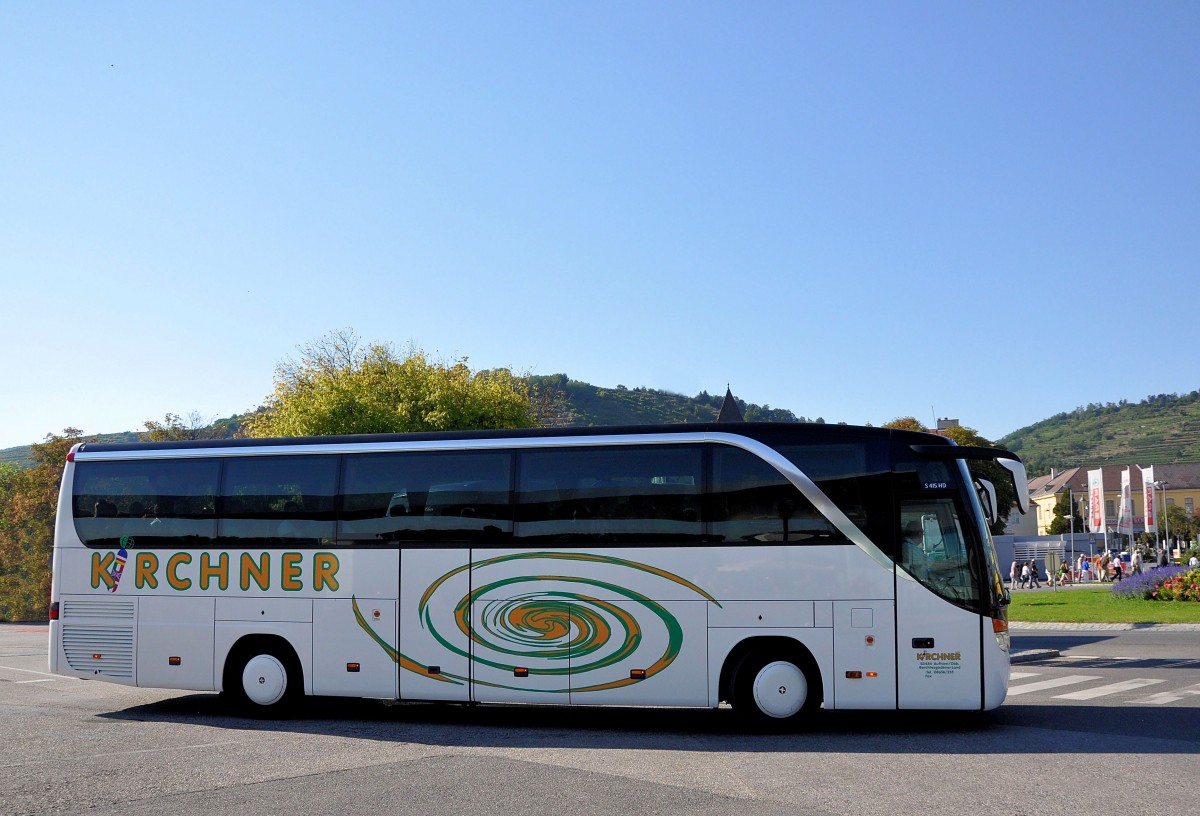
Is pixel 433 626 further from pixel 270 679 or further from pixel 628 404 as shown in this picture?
Result: pixel 628 404

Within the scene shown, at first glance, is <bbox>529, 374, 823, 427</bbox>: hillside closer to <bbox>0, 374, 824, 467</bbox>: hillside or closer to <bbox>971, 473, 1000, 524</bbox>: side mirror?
<bbox>0, 374, 824, 467</bbox>: hillside

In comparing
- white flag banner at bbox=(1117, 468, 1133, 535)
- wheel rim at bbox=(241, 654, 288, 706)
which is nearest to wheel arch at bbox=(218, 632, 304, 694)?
wheel rim at bbox=(241, 654, 288, 706)

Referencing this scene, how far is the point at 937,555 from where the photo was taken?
473 inches

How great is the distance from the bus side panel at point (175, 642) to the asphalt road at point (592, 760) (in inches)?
19.6

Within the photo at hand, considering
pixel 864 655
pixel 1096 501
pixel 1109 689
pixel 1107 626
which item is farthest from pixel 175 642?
pixel 1096 501

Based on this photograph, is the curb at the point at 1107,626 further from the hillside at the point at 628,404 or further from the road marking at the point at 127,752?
the hillside at the point at 628,404

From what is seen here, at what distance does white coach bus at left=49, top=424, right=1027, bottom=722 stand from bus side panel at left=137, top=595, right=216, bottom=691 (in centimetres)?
3

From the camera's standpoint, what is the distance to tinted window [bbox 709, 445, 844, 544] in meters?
12.1

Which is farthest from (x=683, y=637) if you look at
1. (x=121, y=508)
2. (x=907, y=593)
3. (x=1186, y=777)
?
(x=121, y=508)

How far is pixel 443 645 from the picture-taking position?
13109mm

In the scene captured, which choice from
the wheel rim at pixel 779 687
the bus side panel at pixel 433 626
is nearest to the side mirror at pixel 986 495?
the wheel rim at pixel 779 687

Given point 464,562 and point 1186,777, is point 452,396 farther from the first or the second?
point 1186,777

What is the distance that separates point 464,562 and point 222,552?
327 cm

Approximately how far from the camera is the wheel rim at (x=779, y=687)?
12055 millimetres
